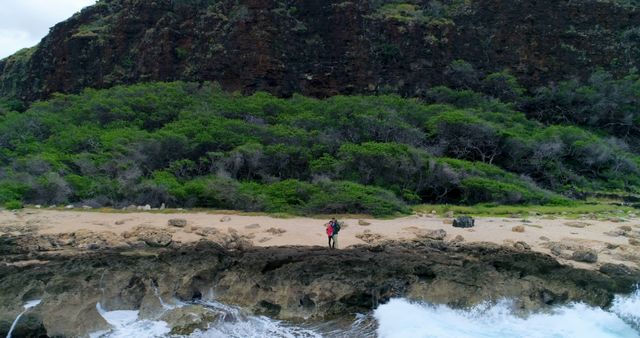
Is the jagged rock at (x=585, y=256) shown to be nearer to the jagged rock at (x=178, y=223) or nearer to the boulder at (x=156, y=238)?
the boulder at (x=156, y=238)

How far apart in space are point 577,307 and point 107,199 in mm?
17484

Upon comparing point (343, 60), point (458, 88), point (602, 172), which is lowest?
point (602, 172)

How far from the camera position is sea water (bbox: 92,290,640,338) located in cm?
987

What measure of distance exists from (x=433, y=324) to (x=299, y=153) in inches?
630

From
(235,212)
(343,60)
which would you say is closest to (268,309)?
(235,212)

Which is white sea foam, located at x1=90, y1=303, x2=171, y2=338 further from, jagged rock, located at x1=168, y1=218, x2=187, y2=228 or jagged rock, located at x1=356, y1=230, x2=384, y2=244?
jagged rock, located at x1=356, y1=230, x2=384, y2=244

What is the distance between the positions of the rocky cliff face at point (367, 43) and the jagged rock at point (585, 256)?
89.8 ft

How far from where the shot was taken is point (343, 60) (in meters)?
39.9

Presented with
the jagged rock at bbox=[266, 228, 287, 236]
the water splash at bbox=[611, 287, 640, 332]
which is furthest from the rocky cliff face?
the water splash at bbox=[611, 287, 640, 332]

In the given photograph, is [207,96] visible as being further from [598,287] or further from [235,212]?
[598,287]

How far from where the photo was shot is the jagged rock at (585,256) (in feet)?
40.7

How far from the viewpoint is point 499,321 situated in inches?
411

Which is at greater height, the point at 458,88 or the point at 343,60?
the point at 343,60

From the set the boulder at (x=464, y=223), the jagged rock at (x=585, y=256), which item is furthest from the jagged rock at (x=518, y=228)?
the jagged rock at (x=585, y=256)
